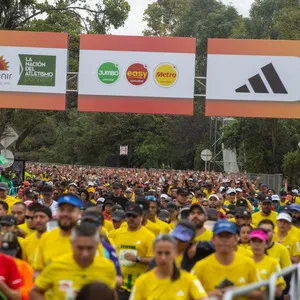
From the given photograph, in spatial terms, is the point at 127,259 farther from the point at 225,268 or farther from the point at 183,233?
the point at 225,268

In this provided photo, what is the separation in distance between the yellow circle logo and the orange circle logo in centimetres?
34

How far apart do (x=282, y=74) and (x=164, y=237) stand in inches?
809

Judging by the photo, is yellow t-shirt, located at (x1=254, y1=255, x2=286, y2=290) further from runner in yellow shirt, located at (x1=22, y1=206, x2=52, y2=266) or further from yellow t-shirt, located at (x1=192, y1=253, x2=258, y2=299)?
runner in yellow shirt, located at (x1=22, y1=206, x2=52, y2=266)

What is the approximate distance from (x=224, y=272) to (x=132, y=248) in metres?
3.40

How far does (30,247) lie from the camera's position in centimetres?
982

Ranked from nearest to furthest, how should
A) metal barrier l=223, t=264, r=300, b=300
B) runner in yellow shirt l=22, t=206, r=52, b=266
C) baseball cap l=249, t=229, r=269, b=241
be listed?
1. metal barrier l=223, t=264, r=300, b=300
2. baseball cap l=249, t=229, r=269, b=241
3. runner in yellow shirt l=22, t=206, r=52, b=266

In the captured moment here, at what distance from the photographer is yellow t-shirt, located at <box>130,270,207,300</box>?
23.7ft

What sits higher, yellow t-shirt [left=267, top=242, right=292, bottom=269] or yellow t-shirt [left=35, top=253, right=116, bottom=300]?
yellow t-shirt [left=35, top=253, right=116, bottom=300]

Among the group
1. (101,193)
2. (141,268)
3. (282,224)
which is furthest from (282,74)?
(141,268)

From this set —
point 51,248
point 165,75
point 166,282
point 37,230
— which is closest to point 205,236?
point 37,230

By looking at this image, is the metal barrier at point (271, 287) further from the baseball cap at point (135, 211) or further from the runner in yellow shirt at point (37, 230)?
the baseball cap at point (135, 211)

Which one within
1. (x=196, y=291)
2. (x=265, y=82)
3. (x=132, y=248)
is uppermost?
(x=265, y=82)

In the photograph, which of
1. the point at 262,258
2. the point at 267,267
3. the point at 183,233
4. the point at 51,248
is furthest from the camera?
the point at 262,258

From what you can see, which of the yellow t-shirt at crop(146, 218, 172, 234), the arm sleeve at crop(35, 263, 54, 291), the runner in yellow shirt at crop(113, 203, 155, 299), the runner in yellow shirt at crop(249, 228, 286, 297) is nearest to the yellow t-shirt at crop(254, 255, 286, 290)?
the runner in yellow shirt at crop(249, 228, 286, 297)
